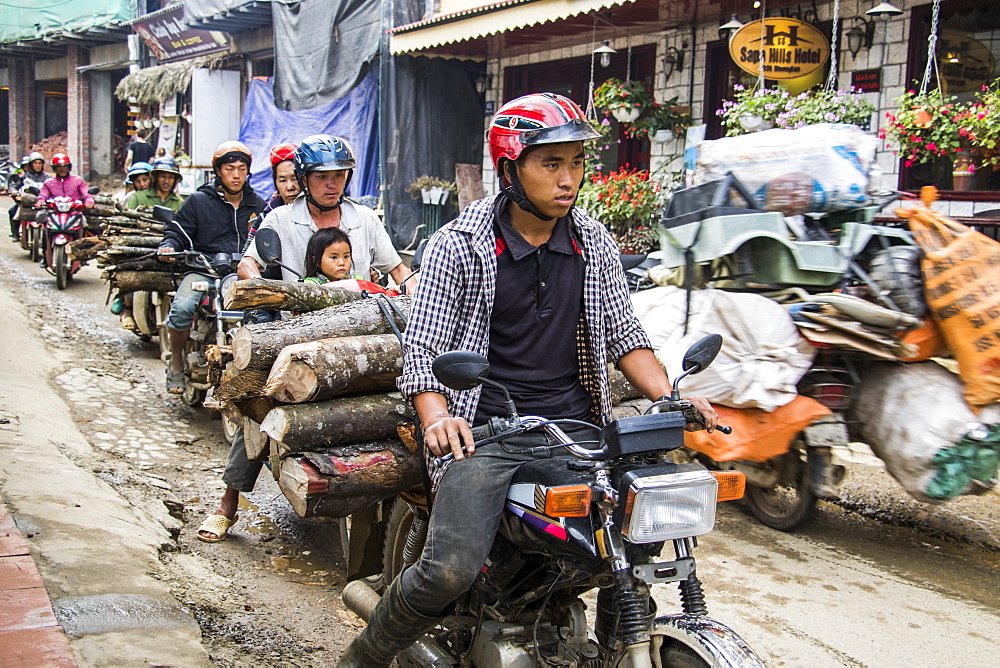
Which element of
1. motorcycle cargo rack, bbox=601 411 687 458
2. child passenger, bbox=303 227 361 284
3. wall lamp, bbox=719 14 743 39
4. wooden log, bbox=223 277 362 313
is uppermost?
wall lamp, bbox=719 14 743 39

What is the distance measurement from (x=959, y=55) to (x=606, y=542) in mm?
8464

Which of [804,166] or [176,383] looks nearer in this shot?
[804,166]

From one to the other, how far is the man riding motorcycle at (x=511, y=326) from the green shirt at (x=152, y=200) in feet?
26.0

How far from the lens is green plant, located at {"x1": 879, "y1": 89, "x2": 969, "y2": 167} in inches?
324

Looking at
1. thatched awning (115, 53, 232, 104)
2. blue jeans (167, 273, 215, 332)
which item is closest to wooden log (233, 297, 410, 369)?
blue jeans (167, 273, 215, 332)

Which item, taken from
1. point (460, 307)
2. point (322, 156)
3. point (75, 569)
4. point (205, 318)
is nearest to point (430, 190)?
point (205, 318)

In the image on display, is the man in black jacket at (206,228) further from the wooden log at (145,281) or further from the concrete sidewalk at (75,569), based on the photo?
the concrete sidewalk at (75,569)

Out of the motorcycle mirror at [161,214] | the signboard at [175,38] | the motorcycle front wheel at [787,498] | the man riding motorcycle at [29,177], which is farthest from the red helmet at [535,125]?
the signboard at [175,38]

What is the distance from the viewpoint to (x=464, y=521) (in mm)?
2680

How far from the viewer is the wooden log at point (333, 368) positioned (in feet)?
12.4

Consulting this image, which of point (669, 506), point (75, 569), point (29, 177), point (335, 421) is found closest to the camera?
point (669, 506)

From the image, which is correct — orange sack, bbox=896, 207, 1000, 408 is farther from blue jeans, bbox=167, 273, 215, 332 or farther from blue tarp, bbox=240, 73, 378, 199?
blue tarp, bbox=240, 73, 378, 199

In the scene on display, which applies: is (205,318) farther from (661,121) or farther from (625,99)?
(661,121)

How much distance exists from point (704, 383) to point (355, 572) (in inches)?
84.6
